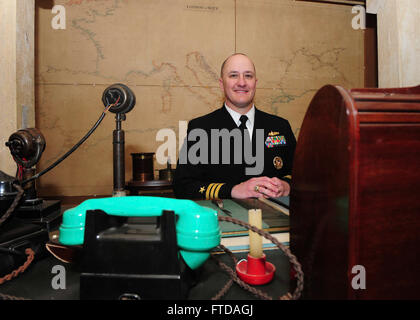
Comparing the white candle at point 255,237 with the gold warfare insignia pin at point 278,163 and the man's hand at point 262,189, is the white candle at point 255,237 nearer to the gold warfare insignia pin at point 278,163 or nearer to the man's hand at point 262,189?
the man's hand at point 262,189

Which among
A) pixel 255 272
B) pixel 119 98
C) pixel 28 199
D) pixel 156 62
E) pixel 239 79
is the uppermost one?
pixel 156 62

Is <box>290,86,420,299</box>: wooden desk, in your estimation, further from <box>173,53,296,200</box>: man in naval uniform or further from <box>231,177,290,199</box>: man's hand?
<box>173,53,296,200</box>: man in naval uniform

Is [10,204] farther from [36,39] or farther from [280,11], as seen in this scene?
[280,11]

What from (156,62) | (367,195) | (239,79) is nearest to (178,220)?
(367,195)

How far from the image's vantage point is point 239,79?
1.64 m

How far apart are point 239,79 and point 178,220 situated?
4.59ft

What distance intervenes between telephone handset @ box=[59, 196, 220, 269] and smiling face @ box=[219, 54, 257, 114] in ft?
4.43

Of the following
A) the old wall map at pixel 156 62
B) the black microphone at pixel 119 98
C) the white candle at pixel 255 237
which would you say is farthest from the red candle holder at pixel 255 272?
the old wall map at pixel 156 62

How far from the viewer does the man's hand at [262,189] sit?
3.68 feet

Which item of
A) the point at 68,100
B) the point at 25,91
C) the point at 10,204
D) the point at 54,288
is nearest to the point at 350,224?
the point at 54,288

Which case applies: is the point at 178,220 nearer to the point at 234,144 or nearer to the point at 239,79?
the point at 234,144

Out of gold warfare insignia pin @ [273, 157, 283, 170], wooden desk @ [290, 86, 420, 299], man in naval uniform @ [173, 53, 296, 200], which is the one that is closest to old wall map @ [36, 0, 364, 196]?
man in naval uniform @ [173, 53, 296, 200]

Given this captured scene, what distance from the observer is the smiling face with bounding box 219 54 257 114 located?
1.63 m

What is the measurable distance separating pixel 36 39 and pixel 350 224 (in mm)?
2635
